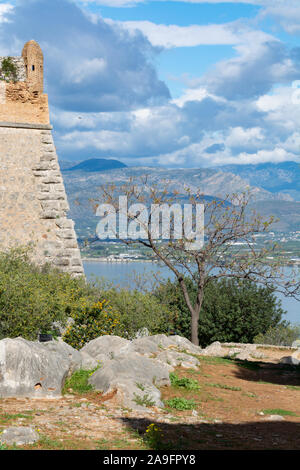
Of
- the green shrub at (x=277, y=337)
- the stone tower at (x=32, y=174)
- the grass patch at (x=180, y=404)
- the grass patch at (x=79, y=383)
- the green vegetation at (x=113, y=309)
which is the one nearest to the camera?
the grass patch at (x=180, y=404)

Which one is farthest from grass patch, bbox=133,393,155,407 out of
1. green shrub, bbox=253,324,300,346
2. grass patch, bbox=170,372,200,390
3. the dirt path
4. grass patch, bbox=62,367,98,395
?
green shrub, bbox=253,324,300,346

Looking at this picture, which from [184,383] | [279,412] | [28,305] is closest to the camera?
[279,412]

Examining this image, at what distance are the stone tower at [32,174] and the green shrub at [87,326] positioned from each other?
6.46m

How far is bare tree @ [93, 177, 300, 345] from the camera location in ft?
72.0

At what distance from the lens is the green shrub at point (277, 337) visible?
26.0m

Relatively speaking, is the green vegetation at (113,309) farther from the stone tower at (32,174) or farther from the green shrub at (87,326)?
the stone tower at (32,174)

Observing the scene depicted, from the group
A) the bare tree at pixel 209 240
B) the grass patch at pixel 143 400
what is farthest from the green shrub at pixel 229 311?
the grass patch at pixel 143 400

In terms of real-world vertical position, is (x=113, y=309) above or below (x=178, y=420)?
above

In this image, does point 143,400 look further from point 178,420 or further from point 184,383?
point 184,383

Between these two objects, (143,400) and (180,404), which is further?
(180,404)

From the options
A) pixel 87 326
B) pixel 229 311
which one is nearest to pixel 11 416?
pixel 87 326

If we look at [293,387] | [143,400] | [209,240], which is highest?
[209,240]

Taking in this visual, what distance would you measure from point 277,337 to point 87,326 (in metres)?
14.2

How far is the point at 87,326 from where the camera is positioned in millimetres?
15219
